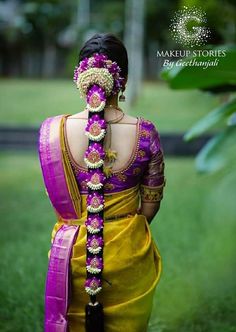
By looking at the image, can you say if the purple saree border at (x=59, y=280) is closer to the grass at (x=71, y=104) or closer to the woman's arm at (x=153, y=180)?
the woman's arm at (x=153, y=180)

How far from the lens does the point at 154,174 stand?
1832mm

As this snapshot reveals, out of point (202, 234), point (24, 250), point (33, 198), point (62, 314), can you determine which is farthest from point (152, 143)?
point (33, 198)

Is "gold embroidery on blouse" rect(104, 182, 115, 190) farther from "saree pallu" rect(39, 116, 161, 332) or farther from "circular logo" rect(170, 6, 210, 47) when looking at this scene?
"circular logo" rect(170, 6, 210, 47)

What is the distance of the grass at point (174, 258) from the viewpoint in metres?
2.72

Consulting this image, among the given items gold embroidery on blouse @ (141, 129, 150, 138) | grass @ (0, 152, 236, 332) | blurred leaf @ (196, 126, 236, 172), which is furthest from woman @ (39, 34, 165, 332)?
blurred leaf @ (196, 126, 236, 172)

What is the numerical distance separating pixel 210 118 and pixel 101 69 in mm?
1312

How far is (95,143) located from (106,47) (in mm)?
300

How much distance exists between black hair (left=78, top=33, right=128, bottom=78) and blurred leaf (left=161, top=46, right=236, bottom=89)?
2.44ft

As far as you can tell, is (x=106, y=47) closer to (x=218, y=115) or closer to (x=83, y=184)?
(x=83, y=184)

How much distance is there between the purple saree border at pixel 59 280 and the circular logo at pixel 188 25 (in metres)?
1.42

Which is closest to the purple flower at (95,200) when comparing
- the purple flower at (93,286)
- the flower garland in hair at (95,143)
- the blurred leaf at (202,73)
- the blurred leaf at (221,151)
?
the flower garland in hair at (95,143)

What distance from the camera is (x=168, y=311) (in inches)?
114

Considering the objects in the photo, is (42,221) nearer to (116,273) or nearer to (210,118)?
(210,118)

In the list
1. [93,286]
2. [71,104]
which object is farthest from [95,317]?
[71,104]
